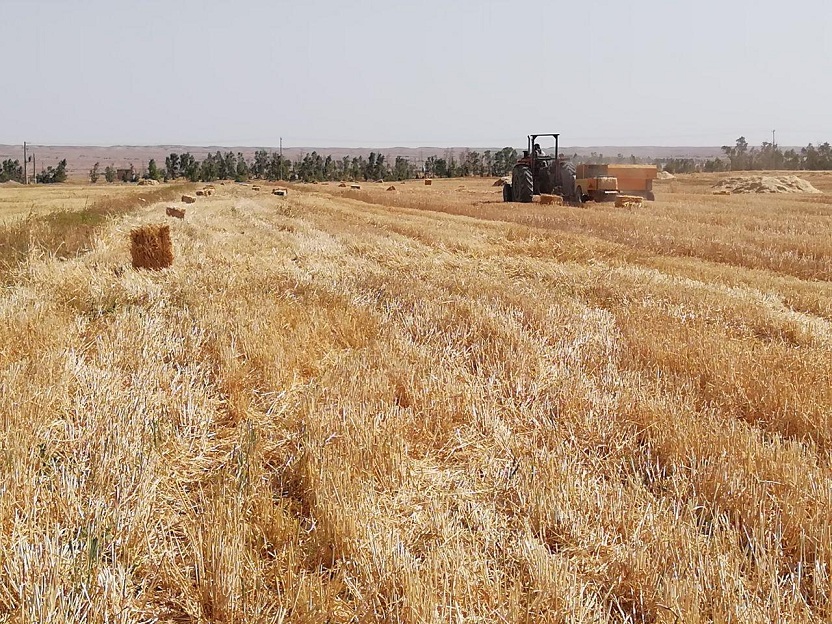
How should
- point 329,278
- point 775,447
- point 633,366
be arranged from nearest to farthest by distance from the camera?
point 775,447, point 633,366, point 329,278

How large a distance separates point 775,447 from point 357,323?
10.8ft

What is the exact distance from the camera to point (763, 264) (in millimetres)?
10422

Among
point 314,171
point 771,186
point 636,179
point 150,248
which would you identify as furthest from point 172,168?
point 150,248

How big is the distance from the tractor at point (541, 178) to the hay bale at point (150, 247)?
55.1 ft

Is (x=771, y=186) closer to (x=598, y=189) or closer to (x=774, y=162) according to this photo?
(x=598, y=189)

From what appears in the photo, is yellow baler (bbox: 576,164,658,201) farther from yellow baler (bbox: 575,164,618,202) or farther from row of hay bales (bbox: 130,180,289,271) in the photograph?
row of hay bales (bbox: 130,180,289,271)

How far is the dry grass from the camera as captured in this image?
1937 millimetres

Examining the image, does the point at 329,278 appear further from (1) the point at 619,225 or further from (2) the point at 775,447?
(1) the point at 619,225

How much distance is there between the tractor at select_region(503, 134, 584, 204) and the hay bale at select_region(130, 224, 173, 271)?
55.1 feet

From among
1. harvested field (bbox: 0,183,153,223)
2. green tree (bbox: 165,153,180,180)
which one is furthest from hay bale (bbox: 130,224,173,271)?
green tree (bbox: 165,153,180,180)

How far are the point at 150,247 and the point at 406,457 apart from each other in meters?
6.17

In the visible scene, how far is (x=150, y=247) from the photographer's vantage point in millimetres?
7676

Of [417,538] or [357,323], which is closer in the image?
[417,538]

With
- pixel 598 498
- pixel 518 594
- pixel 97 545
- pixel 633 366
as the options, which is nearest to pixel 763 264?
pixel 633 366
